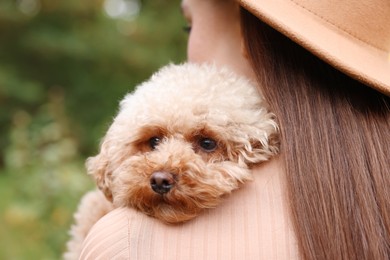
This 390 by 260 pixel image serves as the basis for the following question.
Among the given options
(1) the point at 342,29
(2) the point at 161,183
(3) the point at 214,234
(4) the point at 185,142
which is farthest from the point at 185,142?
(1) the point at 342,29

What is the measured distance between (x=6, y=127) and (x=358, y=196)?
629 cm

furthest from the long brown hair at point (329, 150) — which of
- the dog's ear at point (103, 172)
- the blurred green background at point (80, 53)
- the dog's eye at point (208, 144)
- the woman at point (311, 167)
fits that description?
the blurred green background at point (80, 53)

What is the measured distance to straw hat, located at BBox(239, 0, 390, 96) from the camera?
4.63 ft

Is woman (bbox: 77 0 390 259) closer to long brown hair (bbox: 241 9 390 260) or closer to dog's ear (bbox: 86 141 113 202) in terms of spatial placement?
Result: long brown hair (bbox: 241 9 390 260)

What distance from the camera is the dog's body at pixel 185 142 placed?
146 cm

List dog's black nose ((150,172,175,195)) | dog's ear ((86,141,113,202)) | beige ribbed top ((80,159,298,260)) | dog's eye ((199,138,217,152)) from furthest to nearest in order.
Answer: dog's ear ((86,141,113,202)) < dog's eye ((199,138,217,152)) < dog's black nose ((150,172,175,195)) < beige ribbed top ((80,159,298,260))

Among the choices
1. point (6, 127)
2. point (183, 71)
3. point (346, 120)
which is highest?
point (6, 127)

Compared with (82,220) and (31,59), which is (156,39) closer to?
(31,59)

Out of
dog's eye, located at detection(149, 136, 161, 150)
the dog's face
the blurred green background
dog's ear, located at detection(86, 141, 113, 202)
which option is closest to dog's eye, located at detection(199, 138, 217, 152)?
the dog's face

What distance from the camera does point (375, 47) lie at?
152cm

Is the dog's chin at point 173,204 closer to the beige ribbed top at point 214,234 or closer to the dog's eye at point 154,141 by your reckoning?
the beige ribbed top at point 214,234

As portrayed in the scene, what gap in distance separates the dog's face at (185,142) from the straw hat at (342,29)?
9.1 inches

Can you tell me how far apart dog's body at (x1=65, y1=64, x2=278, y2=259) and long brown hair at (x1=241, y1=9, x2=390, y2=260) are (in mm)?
91

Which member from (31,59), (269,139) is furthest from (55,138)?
(31,59)
